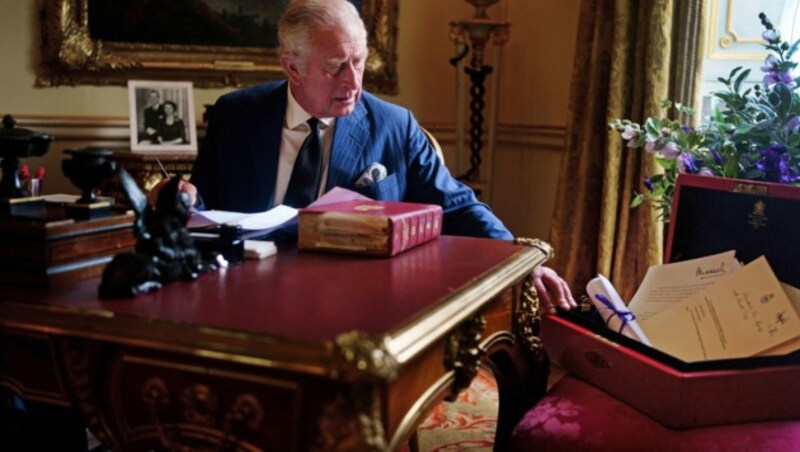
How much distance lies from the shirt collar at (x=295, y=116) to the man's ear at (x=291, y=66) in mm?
68

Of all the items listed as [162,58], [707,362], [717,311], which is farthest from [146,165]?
[707,362]

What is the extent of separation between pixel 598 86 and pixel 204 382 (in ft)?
8.77

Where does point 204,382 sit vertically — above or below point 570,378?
above

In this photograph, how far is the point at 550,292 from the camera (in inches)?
71.2

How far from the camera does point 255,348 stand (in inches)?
38.4

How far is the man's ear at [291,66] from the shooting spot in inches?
87.4

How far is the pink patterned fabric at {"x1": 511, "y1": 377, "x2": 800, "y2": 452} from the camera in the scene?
1.46 meters

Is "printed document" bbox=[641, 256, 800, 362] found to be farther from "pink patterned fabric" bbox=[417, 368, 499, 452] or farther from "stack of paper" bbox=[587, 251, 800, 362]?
"pink patterned fabric" bbox=[417, 368, 499, 452]

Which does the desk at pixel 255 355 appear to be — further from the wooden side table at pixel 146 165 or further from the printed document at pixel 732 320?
the wooden side table at pixel 146 165

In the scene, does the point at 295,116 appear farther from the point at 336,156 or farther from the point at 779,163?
the point at 779,163

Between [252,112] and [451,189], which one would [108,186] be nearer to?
[252,112]

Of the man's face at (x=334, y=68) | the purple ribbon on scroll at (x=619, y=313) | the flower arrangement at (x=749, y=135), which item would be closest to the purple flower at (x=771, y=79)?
the flower arrangement at (x=749, y=135)

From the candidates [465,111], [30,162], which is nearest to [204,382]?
[30,162]

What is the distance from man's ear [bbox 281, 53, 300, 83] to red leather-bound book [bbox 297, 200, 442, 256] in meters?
0.72
